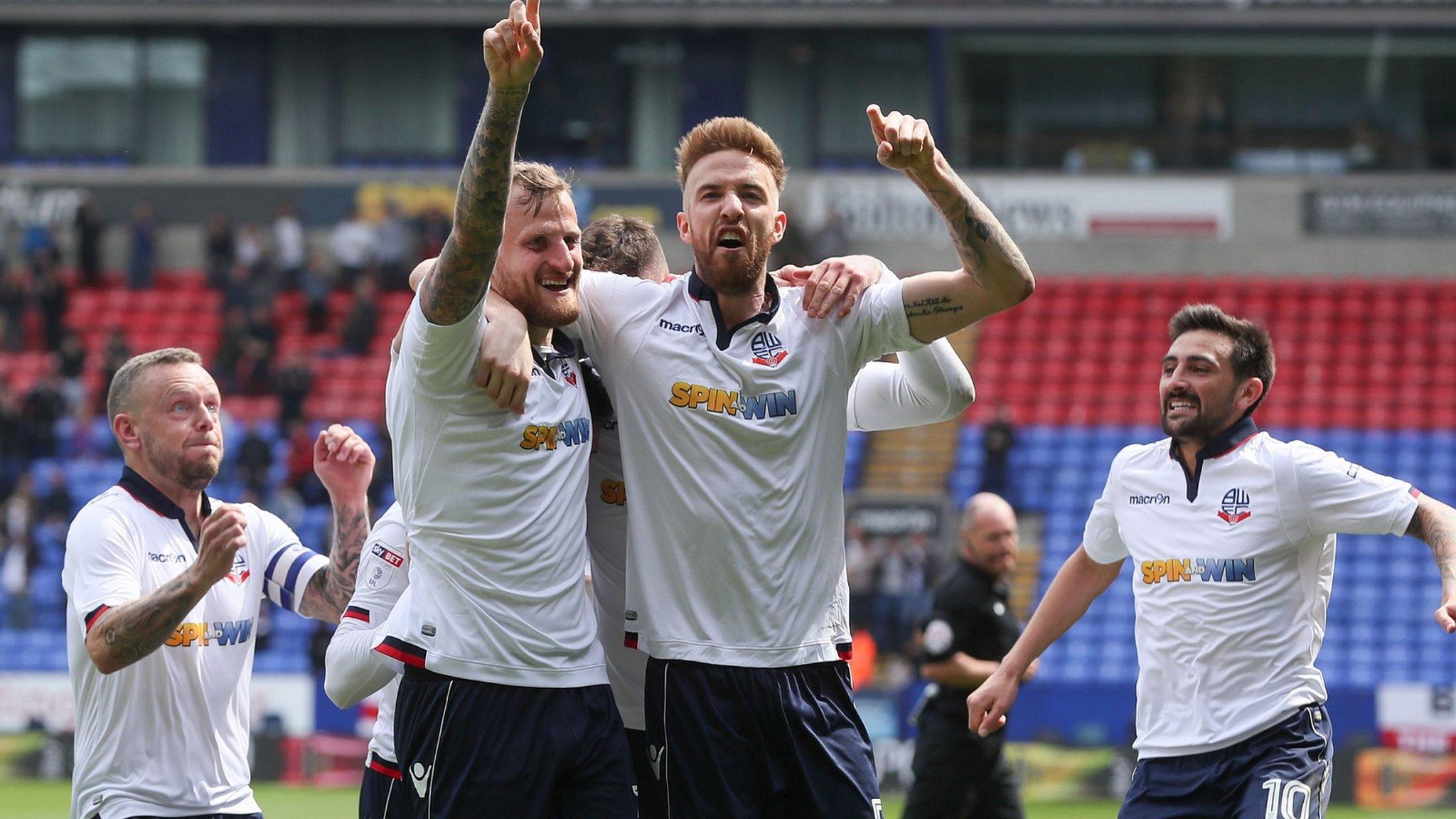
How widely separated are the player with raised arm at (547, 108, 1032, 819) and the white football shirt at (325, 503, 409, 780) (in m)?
0.79

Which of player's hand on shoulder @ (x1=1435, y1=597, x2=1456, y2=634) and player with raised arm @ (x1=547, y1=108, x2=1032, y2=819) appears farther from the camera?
player's hand on shoulder @ (x1=1435, y1=597, x2=1456, y2=634)

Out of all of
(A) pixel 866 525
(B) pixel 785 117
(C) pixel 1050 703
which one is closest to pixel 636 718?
(C) pixel 1050 703

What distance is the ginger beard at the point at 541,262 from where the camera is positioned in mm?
Result: 4559

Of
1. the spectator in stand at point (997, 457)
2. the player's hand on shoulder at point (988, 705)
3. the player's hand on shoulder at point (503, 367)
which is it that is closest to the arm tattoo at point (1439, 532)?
the player's hand on shoulder at point (988, 705)

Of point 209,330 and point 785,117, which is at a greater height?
point 785,117

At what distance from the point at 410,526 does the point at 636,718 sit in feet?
2.98

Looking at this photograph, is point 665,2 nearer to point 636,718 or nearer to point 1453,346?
point 1453,346

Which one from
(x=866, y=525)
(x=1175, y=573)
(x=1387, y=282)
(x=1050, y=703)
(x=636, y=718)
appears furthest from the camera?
(x=1387, y=282)

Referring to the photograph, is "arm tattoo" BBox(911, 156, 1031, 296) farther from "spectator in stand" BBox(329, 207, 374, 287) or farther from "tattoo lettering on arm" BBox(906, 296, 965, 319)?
"spectator in stand" BBox(329, 207, 374, 287)

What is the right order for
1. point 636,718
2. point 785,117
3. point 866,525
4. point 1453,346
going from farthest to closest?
1. point 785,117
2. point 1453,346
3. point 866,525
4. point 636,718

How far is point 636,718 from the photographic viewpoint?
192 inches

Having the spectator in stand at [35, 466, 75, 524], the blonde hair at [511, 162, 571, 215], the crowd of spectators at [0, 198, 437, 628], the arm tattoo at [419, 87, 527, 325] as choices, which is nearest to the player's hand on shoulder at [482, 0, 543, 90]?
the arm tattoo at [419, 87, 527, 325]

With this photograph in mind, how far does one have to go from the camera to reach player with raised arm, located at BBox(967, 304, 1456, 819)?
557 centimetres

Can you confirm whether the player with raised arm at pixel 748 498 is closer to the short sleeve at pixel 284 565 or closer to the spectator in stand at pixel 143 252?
the short sleeve at pixel 284 565
